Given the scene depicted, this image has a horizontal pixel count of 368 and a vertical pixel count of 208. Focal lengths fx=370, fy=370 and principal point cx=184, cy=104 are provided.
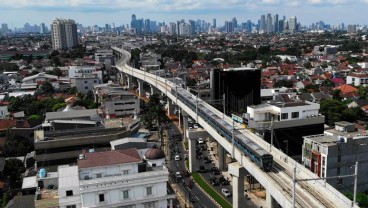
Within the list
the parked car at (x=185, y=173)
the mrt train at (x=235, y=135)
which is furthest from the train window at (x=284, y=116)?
the parked car at (x=185, y=173)

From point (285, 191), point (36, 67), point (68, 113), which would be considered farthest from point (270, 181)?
point (36, 67)

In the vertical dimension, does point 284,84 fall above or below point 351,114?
above

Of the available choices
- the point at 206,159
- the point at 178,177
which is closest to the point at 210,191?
the point at 178,177

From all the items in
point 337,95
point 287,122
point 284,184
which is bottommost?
point 337,95

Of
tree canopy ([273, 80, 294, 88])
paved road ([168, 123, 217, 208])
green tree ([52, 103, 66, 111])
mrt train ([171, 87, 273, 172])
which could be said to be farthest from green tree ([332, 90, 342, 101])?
green tree ([52, 103, 66, 111])

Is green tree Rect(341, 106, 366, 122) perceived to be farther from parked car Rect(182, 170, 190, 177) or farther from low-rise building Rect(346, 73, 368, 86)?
low-rise building Rect(346, 73, 368, 86)

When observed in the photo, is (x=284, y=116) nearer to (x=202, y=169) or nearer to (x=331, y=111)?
(x=202, y=169)

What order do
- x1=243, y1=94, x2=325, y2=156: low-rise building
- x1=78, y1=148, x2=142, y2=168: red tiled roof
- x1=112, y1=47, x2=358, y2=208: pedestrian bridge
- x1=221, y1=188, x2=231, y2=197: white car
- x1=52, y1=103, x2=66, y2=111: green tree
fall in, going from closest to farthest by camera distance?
x1=112, y1=47, x2=358, y2=208: pedestrian bridge, x1=78, y1=148, x2=142, y2=168: red tiled roof, x1=221, y1=188, x2=231, y2=197: white car, x1=243, y1=94, x2=325, y2=156: low-rise building, x1=52, y1=103, x2=66, y2=111: green tree
